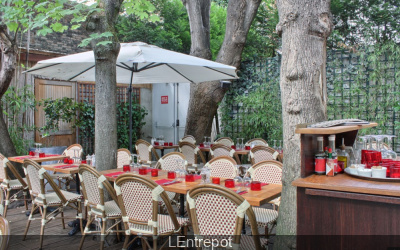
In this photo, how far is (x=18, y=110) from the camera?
770 centimetres

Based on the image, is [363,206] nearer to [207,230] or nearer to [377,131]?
[207,230]

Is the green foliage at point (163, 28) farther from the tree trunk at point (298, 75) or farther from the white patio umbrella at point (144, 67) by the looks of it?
the tree trunk at point (298, 75)

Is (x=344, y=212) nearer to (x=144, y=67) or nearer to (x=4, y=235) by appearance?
(x=4, y=235)

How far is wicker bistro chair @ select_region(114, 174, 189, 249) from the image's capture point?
2.94m

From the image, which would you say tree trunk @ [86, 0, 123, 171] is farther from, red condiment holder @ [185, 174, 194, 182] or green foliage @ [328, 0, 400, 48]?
green foliage @ [328, 0, 400, 48]

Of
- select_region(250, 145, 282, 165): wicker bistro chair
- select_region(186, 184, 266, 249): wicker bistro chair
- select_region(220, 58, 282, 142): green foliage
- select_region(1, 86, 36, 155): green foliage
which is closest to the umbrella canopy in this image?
select_region(250, 145, 282, 165): wicker bistro chair

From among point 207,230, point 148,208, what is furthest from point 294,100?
point 148,208

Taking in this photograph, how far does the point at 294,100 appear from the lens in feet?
9.13

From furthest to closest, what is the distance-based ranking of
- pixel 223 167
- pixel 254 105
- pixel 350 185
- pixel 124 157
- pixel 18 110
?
pixel 254 105 < pixel 18 110 < pixel 124 157 < pixel 223 167 < pixel 350 185

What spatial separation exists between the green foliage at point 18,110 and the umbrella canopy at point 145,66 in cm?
170

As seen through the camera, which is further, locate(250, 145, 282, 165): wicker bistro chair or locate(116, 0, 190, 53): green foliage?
locate(116, 0, 190, 53): green foliage

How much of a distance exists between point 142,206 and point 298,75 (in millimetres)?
1681

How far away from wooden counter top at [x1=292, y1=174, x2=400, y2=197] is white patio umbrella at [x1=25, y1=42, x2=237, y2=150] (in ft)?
9.05

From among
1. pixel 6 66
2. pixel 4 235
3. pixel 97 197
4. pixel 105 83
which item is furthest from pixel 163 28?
pixel 4 235
